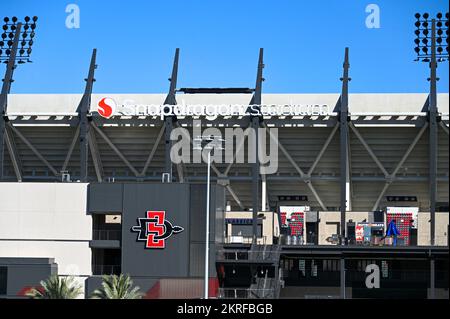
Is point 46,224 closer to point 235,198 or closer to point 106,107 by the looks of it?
point 106,107

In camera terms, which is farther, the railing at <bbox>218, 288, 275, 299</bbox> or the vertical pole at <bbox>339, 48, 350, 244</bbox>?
the vertical pole at <bbox>339, 48, 350, 244</bbox>

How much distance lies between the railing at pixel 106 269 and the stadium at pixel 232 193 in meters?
0.09

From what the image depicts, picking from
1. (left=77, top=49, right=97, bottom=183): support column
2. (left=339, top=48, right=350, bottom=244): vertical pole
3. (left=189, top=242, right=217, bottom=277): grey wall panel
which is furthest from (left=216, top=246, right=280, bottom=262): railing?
(left=77, top=49, right=97, bottom=183): support column

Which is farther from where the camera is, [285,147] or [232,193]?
[232,193]

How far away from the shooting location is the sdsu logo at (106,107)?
70.6m

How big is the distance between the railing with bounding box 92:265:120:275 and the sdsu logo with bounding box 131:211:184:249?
301 cm

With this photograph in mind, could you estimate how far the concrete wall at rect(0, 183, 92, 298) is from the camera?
56.4m

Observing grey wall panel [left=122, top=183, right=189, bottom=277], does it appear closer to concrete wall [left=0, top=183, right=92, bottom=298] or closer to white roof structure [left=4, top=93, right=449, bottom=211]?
concrete wall [left=0, top=183, right=92, bottom=298]

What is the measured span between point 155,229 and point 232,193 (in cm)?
2145

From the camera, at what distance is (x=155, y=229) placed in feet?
185

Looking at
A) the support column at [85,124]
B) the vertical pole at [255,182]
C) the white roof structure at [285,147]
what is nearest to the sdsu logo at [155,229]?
the vertical pole at [255,182]

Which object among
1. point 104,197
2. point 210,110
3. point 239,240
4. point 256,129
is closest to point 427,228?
point 239,240

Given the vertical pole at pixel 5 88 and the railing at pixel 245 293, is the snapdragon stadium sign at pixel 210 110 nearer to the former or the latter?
the vertical pole at pixel 5 88

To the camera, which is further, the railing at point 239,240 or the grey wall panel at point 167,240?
the railing at point 239,240
